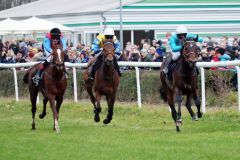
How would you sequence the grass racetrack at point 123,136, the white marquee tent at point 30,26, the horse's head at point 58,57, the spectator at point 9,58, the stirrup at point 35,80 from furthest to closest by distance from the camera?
1. the white marquee tent at point 30,26
2. the spectator at point 9,58
3. the stirrup at point 35,80
4. the horse's head at point 58,57
5. the grass racetrack at point 123,136

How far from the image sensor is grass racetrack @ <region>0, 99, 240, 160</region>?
1141 cm

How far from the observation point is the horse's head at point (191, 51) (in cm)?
1484

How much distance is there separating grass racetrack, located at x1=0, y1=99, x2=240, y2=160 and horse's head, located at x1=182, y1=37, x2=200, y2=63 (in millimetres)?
1274

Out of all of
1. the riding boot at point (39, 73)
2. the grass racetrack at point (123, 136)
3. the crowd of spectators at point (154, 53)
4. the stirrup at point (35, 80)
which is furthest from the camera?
the crowd of spectators at point (154, 53)

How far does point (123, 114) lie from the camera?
60.9 feet

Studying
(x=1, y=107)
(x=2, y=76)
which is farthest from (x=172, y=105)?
(x=2, y=76)

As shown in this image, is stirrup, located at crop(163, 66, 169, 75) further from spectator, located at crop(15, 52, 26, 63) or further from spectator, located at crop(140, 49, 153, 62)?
spectator, located at crop(15, 52, 26, 63)

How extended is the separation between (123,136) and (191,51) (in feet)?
6.94

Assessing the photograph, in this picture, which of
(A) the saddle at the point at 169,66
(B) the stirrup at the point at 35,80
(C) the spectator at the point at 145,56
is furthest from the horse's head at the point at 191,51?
(C) the spectator at the point at 145,56

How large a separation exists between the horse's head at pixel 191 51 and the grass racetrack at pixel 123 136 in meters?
1.27

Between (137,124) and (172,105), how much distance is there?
3.96ft

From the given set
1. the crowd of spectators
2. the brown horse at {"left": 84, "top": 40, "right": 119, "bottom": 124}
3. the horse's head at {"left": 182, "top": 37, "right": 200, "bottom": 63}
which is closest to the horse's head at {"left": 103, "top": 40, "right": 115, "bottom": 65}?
the brown horse at {"left": 84, "top": 40, "right": 119, "bottom": 124}

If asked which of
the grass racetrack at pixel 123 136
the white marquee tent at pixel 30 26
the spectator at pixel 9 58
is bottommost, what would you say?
the grass racetrack at pixel 123 136

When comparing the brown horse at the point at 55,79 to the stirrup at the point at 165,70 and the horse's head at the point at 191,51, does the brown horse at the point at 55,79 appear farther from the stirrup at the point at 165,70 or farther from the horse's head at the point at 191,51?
the horse's head at the point at 191,51
